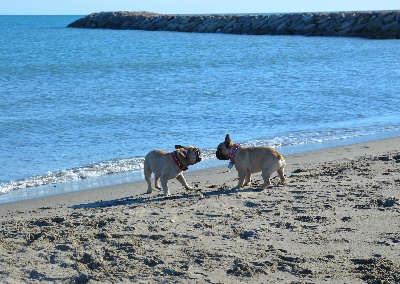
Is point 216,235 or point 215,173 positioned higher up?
point 216,235

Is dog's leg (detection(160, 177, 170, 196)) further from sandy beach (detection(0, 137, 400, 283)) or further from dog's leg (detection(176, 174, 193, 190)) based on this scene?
dog's leg (detection(176, 174, 193, 190))

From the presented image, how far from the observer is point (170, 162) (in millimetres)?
9344

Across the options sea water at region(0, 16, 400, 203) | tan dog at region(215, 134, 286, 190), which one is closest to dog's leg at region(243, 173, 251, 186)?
tan dog at region(215, 134, 286, 190)

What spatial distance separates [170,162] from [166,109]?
9.93m

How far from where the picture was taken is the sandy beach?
5.97m

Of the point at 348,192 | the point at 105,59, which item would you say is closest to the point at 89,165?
the point at 348,192

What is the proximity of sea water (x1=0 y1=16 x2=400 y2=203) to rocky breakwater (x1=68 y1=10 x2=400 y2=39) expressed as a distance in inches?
678

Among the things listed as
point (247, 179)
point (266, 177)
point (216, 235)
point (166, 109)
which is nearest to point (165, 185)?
point (247, 179)

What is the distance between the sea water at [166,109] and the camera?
12.5m

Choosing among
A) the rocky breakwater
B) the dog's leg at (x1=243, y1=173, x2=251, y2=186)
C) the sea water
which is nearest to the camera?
the dog's leg at (x1=243, y1=173, x2=251, y2=186)

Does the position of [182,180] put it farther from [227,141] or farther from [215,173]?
[215,173]

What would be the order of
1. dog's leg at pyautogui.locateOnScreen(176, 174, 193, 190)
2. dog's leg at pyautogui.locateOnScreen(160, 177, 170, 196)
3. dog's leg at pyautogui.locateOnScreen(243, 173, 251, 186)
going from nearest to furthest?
dog's leg at pyautogui.locateOnScreen(160, 177, 170, 196) → dog's leg at pyautogui.locateOnScreen(243, 173, 251, 186) → dog's leg at pyautogui.locateOnScreen(176, 174, 193, 190)

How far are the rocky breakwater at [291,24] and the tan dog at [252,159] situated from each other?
47.2 metres

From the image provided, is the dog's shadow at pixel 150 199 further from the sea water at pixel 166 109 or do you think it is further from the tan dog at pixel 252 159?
the sea water at pixel 166 109
